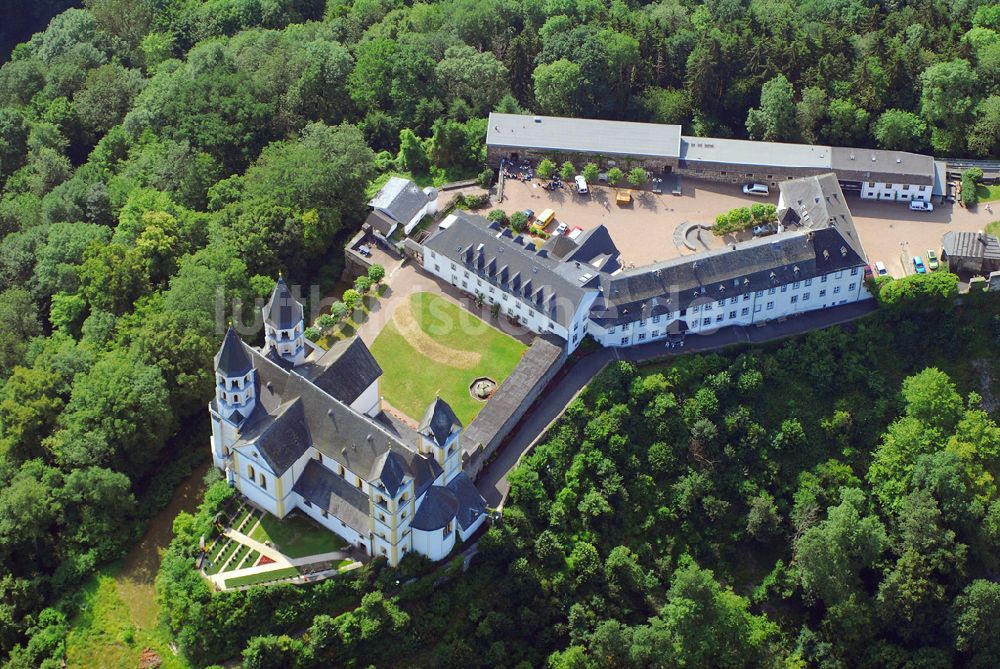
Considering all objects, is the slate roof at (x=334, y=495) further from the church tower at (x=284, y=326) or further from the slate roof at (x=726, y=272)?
the slate roof at (x=726, y=272)

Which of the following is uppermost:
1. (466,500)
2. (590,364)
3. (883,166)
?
(883,166)

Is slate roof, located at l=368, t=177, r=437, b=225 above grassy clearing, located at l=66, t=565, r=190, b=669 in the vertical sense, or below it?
above

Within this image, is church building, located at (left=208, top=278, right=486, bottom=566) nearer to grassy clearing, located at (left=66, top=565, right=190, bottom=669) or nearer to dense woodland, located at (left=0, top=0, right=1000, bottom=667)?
dense woodland, located at (left=0, top=0, right=1000, bottom=667)

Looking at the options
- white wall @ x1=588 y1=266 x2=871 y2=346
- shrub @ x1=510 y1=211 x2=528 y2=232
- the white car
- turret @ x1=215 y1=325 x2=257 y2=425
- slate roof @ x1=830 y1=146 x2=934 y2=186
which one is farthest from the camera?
the white car

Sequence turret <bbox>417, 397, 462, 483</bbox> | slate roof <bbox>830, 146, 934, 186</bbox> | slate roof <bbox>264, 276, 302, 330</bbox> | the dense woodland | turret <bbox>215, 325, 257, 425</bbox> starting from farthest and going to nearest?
slate roof <bbox>830, 146, 934, 186</bbox>
the dense woodland
slate roof <bbox>264, 276, 302, 330</bbox>
turret <bbox>215, 325, 257, 425</bbox>
turret <bbox>417, 397, 462, 483</bbox>

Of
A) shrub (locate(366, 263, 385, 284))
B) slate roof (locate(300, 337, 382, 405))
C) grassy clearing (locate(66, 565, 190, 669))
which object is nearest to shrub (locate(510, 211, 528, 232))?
shrub (locate(366, 263, 385, 284))

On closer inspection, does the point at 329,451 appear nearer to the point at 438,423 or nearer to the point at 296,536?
the point at 296,536

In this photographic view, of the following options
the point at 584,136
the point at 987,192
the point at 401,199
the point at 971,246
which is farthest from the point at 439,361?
the point at 987,192
